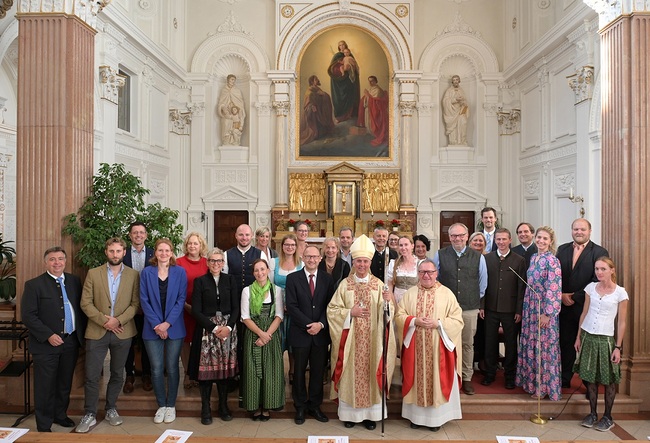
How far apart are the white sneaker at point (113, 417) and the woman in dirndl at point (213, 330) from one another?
2.84 ft

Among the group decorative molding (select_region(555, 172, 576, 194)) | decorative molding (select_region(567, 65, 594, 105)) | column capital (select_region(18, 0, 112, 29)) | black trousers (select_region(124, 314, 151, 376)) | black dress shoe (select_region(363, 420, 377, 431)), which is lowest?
black dress shoe (select_region(363, 420, 377, 431))

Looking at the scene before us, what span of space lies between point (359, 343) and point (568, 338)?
8.54ft

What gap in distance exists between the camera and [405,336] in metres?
5.16

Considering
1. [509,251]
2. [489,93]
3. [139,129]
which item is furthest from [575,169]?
→ [139,129]

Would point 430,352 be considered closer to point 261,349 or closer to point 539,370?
point 539,370

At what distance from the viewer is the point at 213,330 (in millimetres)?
5141

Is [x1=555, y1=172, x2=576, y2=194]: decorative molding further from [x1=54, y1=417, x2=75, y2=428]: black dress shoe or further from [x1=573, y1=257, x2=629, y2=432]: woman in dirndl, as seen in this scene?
[x1=54, y1=417, x2=75, y2=428]: black dress shoe

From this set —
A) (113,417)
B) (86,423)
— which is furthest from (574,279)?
(86,423)

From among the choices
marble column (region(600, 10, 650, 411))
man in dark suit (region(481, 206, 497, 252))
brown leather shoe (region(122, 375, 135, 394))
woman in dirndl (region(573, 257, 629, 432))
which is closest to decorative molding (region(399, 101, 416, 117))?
man in dark suit (region(481, 206, 497, 252))

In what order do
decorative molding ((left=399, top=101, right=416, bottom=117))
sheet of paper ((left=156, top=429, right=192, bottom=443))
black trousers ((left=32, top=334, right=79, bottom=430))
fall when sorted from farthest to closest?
decorative molding ((left=399, top=101, right=416, bottom=117)) → black trousers ((left=32, top=334, right=79, bottom=430)) → sheet of paper ((left=156, top=429, right=192, bottom=443))

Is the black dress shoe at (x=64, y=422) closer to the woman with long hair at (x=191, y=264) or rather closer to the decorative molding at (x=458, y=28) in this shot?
the woman with long hair at (x=191, y=264)

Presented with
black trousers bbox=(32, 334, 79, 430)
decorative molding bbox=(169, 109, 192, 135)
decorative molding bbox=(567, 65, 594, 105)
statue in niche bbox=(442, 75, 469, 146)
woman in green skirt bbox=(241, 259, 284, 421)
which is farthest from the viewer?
statue in niche bbox=(442, 75, 469, 146)

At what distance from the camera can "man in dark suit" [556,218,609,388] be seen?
565 centimetres

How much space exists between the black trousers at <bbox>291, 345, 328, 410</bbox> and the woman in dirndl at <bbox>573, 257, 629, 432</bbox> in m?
2.73
